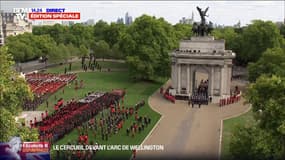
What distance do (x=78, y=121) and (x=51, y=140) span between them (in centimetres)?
555

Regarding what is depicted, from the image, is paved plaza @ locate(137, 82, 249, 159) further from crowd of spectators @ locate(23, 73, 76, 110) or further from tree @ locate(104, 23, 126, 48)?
tree @ locate(104, 23, 126, 48)

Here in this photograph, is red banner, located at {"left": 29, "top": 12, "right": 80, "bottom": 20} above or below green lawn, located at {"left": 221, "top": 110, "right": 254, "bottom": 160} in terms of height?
above

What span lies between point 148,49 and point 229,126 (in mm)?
25044

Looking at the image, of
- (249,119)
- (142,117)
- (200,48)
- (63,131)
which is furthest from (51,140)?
(200,48)

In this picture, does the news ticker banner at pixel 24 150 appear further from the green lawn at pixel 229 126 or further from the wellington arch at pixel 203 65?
the wellington arch at pixel 203 65

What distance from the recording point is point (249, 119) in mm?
40750

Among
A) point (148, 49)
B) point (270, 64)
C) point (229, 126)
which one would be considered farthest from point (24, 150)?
point (148, 49)

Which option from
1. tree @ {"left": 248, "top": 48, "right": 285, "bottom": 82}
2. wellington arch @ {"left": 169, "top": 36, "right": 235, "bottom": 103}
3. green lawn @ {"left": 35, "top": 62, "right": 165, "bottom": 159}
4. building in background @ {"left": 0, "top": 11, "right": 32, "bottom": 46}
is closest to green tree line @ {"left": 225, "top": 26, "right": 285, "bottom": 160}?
green lawn @ {"left": 35, "top": 62, "right": 165, "bottom": 159}

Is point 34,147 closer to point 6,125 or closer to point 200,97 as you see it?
point 6,125

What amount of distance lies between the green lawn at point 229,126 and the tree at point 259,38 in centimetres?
2791

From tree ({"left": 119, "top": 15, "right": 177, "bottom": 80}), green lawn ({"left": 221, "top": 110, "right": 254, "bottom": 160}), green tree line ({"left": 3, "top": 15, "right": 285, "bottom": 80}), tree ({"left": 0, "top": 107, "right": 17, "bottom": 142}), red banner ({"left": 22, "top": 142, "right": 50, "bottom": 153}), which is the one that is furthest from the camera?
green tree line ({"left": 3, "top": 15, "right": 285, "bottom": 80})

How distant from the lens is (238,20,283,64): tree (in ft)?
222

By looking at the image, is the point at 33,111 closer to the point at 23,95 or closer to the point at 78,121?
the point at 78,121

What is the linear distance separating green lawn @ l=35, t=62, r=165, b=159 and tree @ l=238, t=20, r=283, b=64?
1890 centimetres
